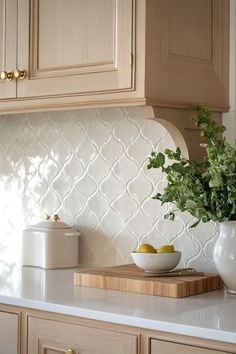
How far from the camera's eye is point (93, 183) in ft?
9.23

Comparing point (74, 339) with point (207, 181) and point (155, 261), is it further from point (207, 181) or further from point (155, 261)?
point (207, 181)

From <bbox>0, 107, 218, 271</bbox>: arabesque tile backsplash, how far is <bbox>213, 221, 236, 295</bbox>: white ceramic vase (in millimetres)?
265

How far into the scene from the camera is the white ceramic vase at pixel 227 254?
2.16 meters

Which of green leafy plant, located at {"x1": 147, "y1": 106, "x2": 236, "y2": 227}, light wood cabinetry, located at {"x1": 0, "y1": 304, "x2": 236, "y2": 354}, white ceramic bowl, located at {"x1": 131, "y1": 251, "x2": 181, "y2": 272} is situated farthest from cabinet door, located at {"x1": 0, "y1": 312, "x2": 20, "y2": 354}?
green leafy plant, located at {"x1": 147, "y1": 106, "x2": 236, "y2": 227}

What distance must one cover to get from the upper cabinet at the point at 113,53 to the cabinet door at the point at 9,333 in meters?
0.68

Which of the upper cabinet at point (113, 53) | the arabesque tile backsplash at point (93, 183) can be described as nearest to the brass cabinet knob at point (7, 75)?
the upper cabinet at point (113, 53)

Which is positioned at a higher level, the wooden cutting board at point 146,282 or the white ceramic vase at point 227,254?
the white ceramic vase at point 227,254

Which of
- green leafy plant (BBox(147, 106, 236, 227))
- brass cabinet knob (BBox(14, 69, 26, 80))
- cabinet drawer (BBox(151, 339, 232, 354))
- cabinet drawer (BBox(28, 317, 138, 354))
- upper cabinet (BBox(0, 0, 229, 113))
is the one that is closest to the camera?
cabinet drawer (BBox(151, 339, 232, 354))

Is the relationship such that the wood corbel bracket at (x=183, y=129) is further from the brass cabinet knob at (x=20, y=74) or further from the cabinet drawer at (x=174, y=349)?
the cabinet drawer at (x=174, y=349)

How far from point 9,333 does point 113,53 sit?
0.88 m

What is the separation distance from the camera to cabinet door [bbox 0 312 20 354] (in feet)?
7.13

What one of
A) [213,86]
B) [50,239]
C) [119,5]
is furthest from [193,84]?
[50,239]

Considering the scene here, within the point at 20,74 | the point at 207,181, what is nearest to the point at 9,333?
the point at 207,181

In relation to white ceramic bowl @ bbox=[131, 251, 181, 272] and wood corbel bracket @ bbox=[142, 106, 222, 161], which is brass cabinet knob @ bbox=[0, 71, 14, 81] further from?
white ceramic bowl @ bbox=[131, 251, 181, 272]
